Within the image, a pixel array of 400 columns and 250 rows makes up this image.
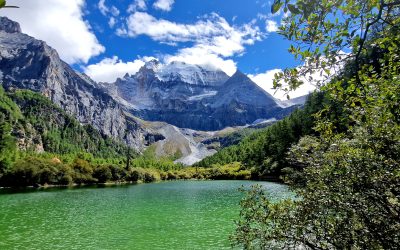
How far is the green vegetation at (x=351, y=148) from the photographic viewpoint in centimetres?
611

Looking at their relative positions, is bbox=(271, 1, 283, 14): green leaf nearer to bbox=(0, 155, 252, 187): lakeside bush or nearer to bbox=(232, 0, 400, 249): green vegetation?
bbox=(232, 0, 400, 249): green vegetation

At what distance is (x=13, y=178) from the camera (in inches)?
4643

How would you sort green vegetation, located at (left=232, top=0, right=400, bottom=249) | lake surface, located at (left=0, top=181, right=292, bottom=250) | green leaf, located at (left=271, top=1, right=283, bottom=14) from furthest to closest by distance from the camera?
lake surface, located at (left=0, top=181, right=292, bottom=250), green vegetation, located at (left=232, top=0, right=400, bottom=249), green leaf, located at (left=271, top=1, right=283, bottom=14)

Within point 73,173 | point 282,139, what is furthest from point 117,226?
point 73,173

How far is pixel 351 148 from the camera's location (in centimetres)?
1079

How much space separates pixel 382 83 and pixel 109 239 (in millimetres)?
35147

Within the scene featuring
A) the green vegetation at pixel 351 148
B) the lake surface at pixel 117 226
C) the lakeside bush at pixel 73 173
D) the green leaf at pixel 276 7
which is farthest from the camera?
the lakeside bush at pixel 73 173

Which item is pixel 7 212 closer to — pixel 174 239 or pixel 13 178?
pixel 174 239

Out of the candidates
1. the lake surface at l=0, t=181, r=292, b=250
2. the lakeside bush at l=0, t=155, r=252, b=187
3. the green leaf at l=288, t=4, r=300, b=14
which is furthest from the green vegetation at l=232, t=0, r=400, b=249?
the lakeside bush at l=0, t=155, r=252, b=187

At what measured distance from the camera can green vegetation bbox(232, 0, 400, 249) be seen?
6.11m

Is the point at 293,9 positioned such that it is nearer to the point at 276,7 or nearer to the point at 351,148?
the point at 276,7

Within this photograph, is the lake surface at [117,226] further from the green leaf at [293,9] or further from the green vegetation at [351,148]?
the green leaf at [293,9]

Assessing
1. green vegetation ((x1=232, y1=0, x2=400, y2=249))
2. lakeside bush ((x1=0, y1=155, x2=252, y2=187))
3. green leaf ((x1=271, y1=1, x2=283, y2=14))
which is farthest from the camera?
lakeside bush ((x1=0, y1=155, x2=252, y2=187))

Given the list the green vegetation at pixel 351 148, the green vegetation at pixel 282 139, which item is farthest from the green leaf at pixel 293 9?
the green vegetation at pixel 282 139
